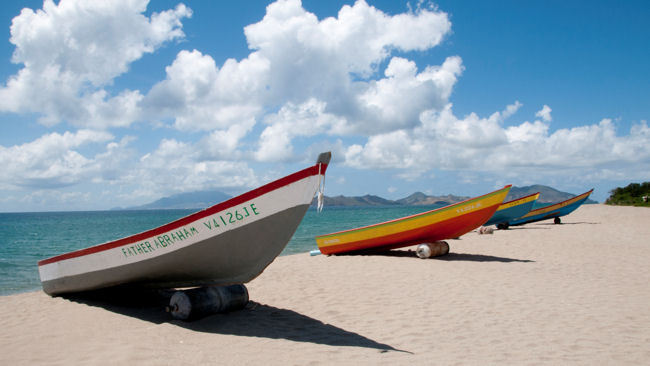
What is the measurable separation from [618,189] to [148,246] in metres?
68.1

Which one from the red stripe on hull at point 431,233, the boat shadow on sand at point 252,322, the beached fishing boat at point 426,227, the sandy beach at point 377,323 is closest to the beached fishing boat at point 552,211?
the red stripe on hull at point 431,233

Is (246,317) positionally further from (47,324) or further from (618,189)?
(618,189)

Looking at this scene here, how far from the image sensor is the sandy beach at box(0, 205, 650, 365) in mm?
3984

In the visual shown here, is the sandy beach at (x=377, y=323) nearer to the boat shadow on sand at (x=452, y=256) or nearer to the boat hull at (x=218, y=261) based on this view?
the boat hull at (x=218, y=261)

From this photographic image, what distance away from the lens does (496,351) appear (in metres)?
4.02

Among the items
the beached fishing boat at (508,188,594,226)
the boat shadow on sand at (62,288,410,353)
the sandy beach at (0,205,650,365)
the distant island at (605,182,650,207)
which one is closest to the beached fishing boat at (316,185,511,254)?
the sandy beach at (0,205,650,365)

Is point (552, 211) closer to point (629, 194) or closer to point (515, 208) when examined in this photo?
point (515, 208)

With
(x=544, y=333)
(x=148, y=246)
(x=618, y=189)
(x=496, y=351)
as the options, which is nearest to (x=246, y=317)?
(x=148, y=246)

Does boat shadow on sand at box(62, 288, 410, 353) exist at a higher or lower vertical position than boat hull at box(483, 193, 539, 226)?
lower

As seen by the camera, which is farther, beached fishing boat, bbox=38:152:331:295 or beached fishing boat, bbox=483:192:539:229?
beached fishing boat, bbox=483:192:539:229

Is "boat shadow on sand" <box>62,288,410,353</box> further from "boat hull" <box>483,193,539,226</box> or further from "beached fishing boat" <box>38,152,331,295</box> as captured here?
"boat hull" <box>483,193,539,226</box>

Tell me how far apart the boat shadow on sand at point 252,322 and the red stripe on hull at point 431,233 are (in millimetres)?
5378

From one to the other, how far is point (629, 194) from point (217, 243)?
6304cm

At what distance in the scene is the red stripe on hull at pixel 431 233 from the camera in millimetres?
10422
